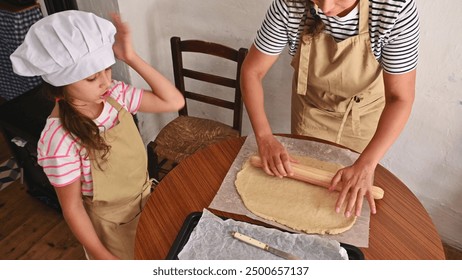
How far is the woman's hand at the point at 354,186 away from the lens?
1.17 m

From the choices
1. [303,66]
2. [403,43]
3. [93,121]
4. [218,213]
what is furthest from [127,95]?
[403,43]

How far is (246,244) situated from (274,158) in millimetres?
355

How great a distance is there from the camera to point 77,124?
1153 mm

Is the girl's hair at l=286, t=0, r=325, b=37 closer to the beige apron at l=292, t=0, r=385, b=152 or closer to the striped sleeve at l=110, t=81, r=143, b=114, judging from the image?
the beige apron at l=292, t=0, r=385, b=152

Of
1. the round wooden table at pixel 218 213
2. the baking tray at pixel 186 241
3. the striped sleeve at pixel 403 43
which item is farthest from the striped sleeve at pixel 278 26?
the baking tray at pixel 186 241

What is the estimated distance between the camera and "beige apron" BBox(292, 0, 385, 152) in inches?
52.3

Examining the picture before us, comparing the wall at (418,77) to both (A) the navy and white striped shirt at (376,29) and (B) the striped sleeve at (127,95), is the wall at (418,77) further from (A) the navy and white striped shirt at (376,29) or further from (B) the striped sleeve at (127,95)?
(B) the striped sleeve at (127,95)

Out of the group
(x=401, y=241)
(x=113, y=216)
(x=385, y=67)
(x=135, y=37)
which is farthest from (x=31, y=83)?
(x=401, y=241)

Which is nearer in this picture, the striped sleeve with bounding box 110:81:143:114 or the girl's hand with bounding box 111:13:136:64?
the girl's hand with bounding box 111:13:136:64

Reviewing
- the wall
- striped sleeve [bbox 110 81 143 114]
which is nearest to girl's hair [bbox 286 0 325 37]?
the wall

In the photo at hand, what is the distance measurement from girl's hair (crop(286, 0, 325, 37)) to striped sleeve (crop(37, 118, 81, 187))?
2.80ft

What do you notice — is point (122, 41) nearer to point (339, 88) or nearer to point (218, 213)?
point (218, 213)

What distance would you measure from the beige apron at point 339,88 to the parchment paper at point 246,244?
0.62 m
